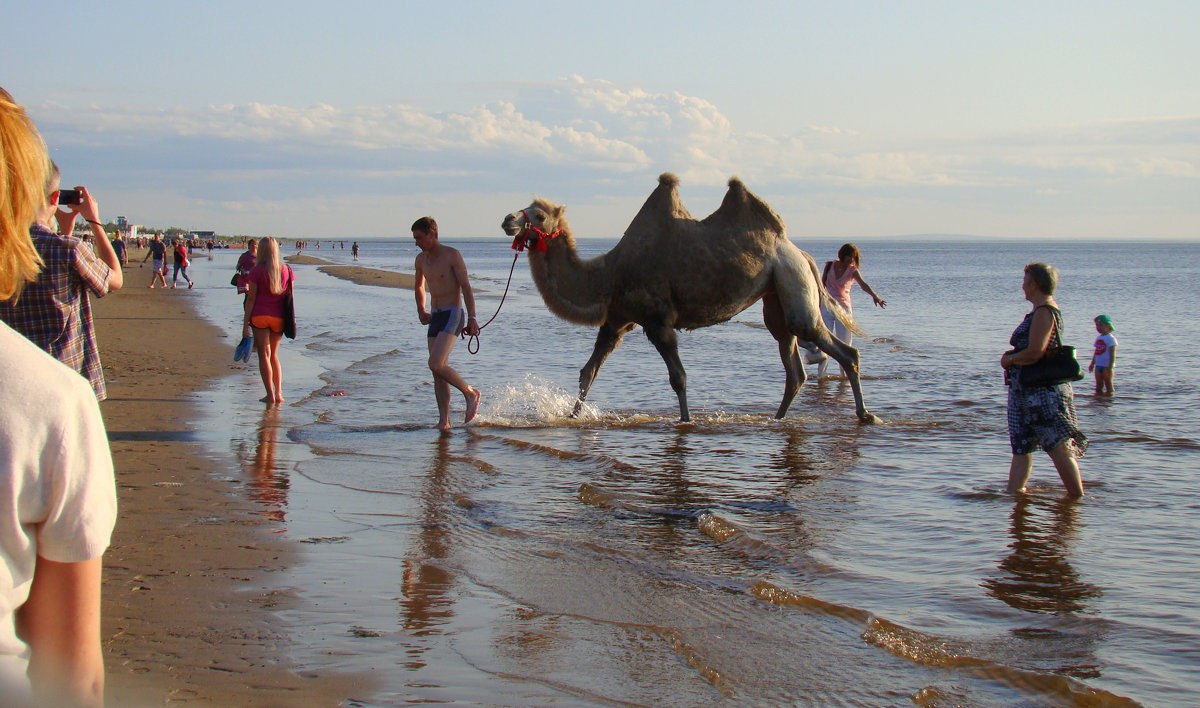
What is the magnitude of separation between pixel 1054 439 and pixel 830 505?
1.55 meters

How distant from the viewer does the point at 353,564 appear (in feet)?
19.2

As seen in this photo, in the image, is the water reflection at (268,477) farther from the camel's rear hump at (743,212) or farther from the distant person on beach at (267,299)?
the camel's rear hump at (743,212)

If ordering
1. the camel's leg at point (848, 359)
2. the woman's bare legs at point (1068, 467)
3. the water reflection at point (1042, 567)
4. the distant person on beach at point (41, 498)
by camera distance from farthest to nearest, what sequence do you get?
the camel's leg at point (848, 359) < the woman's bare legs at point (1068, 467) < the water reflection at point (1042, 567) < the distant person on beach at point (41, 498)

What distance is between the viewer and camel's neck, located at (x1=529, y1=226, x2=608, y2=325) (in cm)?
1122

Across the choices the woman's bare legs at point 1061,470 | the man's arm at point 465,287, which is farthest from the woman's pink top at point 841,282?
the woman's bare legs at point 1061,470

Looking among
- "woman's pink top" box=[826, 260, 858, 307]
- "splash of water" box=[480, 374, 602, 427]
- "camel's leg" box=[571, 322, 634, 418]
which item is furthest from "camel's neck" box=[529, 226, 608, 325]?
"woman's pink top" box=[826, 260, 858, 307]

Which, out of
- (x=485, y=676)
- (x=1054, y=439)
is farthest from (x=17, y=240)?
(x=1054, y=439)

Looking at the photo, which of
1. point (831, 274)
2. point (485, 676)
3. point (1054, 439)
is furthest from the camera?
point (831, 274)

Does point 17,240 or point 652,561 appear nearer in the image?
point 17,240

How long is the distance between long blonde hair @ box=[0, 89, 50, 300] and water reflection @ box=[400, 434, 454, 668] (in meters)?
2.86

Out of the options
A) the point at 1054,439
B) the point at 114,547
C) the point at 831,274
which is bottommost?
the point at 114,547

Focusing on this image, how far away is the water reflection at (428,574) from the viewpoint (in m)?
4.95

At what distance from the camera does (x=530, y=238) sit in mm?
11023

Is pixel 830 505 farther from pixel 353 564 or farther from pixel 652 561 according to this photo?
pixel 353 564
